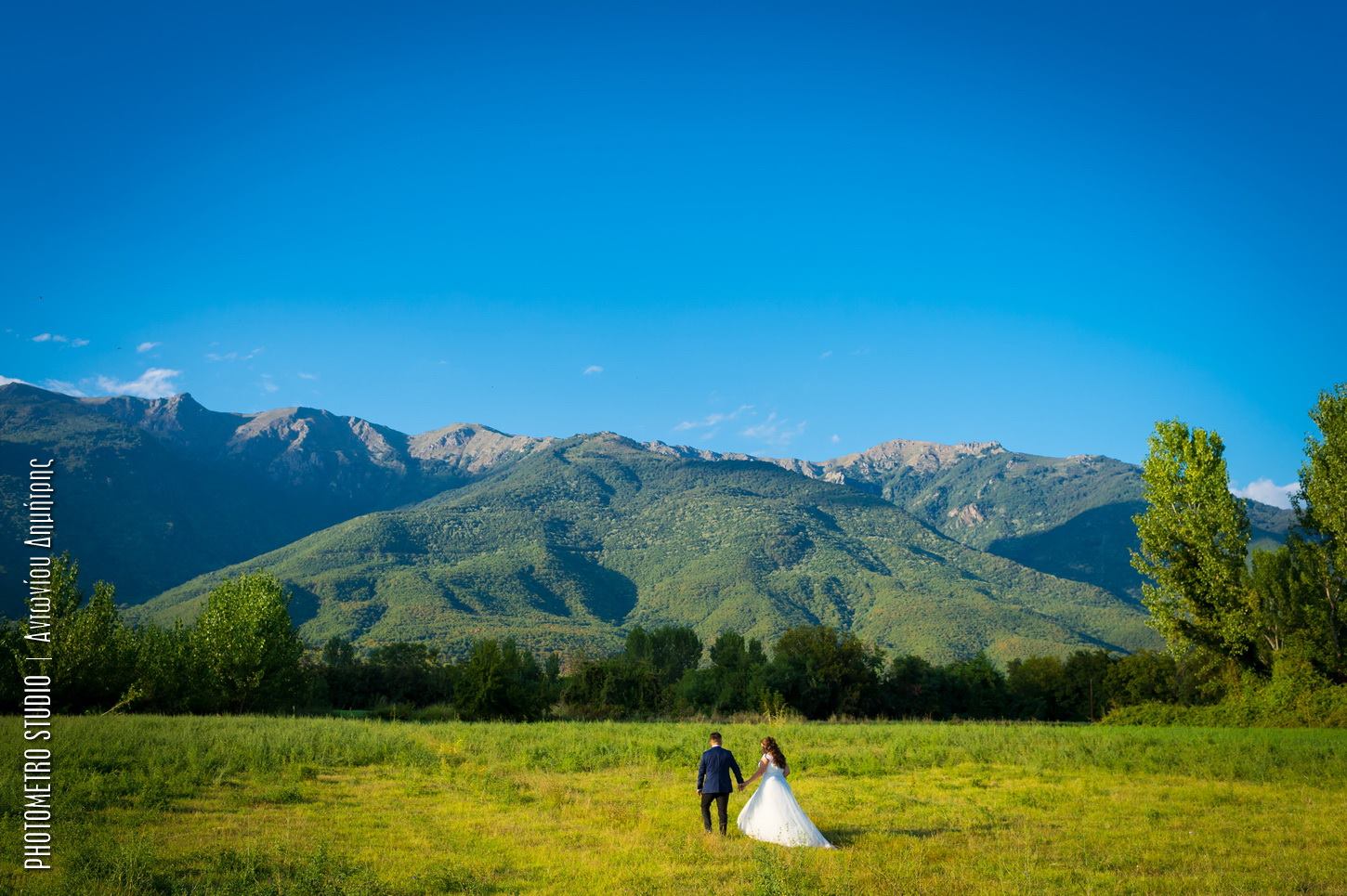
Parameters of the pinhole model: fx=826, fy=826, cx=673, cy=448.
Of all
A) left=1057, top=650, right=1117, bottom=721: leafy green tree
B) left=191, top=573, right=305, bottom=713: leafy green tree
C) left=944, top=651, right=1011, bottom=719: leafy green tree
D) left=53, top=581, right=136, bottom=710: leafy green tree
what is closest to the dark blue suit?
left=53, top=581, right=136, bottom=710: leafy green tree

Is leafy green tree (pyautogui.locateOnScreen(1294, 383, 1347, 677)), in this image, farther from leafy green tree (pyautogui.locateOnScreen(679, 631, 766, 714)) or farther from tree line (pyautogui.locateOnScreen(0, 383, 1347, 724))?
leafy green tree (pyautogui.locateOnScreen(679, 631, 766, 714))

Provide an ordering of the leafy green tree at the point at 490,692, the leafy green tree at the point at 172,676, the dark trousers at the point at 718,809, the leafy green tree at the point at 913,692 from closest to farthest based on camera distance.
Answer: the dark trousers at the point at 718,809 < the leafy green tree at the point at 172,676 < the leafy green tree at the point at 490,692 < the leafy green tree at the point at 913,692

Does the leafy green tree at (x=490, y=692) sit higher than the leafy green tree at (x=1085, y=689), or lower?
higher

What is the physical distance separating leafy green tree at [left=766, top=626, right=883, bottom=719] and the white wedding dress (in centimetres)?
4714

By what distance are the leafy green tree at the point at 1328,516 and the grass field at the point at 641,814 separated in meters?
9.66

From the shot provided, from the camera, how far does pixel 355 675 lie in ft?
243

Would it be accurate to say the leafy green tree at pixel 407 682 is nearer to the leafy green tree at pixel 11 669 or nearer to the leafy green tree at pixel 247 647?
the leafy green tree at pixel 247 647

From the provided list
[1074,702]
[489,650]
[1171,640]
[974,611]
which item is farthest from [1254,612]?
[974,611]

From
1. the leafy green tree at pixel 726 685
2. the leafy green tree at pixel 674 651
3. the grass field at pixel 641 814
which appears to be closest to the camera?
the grass field at pixel 641 814

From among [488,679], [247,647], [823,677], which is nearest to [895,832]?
[488,679]

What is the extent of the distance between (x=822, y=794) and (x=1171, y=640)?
28420 millimetres

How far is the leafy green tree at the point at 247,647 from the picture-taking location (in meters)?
48.2

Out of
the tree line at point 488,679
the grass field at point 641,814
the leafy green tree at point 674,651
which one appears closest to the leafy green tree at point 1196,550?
the grass field at point 641,814

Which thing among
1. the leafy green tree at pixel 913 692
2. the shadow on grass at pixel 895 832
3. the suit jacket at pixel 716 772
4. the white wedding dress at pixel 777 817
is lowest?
the leafy green tree at pixel 913 692
